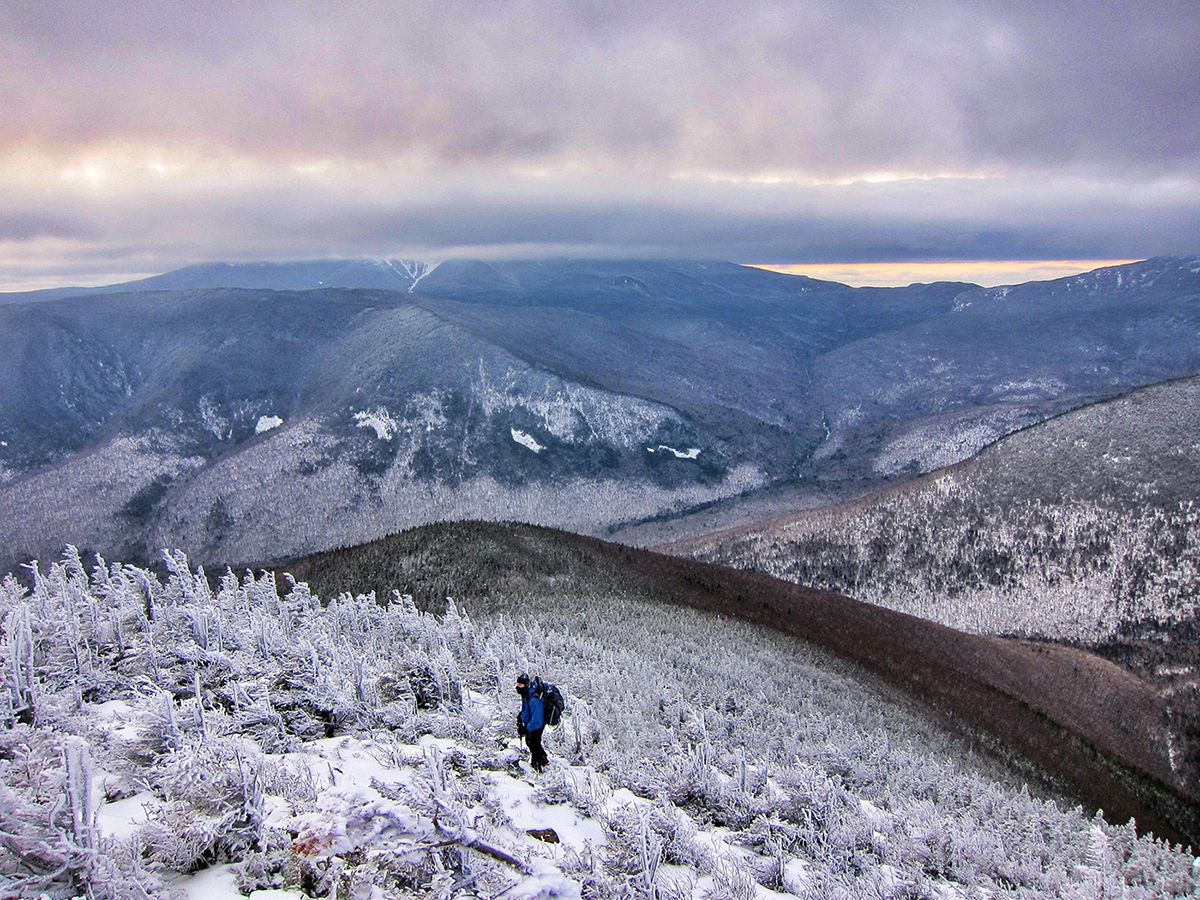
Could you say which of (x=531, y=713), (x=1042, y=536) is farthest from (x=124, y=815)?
(x=1042, y=536)

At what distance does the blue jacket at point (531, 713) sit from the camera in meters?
14.8

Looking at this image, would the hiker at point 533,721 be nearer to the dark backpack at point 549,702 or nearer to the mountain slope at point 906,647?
the dark backpack at point 549,702

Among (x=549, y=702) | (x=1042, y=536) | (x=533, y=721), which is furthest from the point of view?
(x=1042, y=536)

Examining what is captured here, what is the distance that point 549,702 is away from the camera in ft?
50.2

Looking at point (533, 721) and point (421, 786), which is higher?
point (421, 786)

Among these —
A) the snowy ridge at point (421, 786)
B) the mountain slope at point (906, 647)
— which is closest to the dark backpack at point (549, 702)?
the snowy ridge at point (421, 786)

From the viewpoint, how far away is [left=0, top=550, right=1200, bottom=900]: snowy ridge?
9625 mm

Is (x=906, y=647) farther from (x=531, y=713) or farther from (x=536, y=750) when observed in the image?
(x=531, y=713)

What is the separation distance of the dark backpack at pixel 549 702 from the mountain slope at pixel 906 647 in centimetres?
2393

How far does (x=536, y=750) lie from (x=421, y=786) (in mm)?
3545

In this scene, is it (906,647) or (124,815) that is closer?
(124,815)

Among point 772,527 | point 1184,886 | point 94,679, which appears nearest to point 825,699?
point 1184,886

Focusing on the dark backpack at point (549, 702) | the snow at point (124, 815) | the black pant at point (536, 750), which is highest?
the snow at point (124, 815)

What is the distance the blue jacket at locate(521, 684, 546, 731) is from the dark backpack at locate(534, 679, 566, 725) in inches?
4.1
